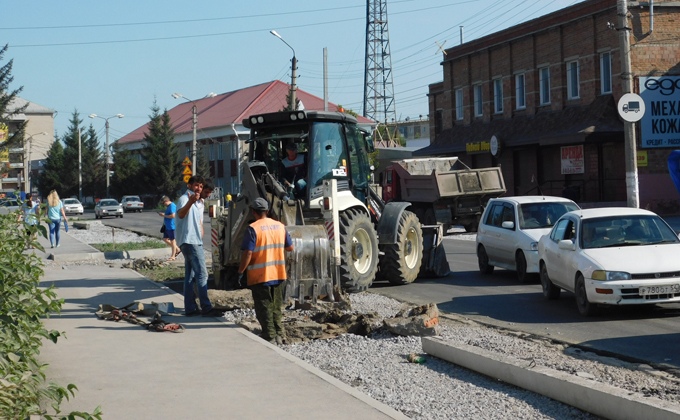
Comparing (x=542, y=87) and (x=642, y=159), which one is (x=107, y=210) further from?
(x=642, y=159)

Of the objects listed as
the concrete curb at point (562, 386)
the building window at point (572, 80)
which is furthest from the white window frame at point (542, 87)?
the concrete curb at point (562, 386)

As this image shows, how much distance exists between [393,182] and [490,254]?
14.4 m

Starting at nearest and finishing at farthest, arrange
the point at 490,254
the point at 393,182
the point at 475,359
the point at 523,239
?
1. the point at 475,359
2. the point at 523,239
3. the point at 490,254
4. the point at 393,182

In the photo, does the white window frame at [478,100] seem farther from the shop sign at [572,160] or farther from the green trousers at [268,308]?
the green trousers at [268,308]

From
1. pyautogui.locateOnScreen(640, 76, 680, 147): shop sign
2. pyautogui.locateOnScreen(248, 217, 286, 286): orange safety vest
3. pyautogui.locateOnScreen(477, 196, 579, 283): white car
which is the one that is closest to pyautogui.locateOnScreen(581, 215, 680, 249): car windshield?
pyautogui.locateOnScreen(477, 196, 579, 283): white car

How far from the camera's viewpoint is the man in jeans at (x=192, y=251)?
10.8 metres

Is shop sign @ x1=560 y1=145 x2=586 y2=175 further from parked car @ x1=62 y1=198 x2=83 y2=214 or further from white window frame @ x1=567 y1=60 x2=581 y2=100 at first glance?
parked car @ x1=62 y1=198 x2=83 y2=214

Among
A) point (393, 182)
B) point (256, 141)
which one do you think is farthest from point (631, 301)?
point (393, 182)

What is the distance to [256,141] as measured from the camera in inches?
541

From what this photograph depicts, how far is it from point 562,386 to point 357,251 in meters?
7.43

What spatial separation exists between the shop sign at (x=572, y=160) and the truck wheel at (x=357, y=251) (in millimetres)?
23310

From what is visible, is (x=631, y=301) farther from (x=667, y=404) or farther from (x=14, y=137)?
(x=14, y=137)

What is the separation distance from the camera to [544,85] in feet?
128

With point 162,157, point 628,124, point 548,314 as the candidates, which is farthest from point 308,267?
point 162,157
